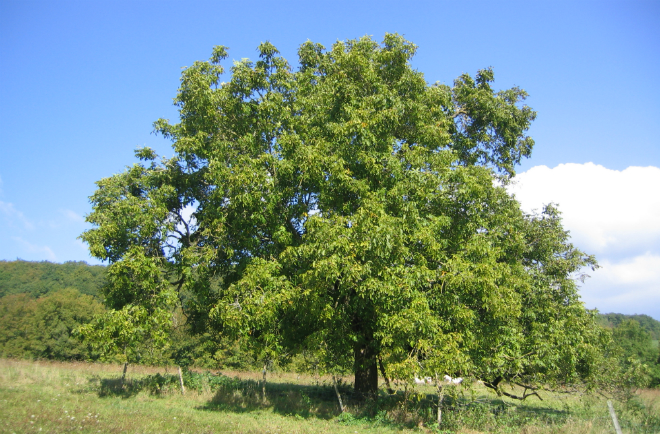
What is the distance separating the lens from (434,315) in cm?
1058

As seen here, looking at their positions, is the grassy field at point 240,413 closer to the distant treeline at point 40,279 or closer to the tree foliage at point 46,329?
the tree foliage at point 46,329

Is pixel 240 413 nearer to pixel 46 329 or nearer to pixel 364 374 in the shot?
pixel 364 374

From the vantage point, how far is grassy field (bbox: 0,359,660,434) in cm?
925

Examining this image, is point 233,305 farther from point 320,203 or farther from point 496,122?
point 496,122

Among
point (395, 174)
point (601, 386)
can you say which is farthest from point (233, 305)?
point (601, 386)

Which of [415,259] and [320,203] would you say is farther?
[320,203]

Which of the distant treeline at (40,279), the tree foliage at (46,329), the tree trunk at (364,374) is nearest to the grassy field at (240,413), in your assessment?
the tree trunk at (364,374)

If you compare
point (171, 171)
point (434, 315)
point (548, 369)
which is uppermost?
point (171, 171)

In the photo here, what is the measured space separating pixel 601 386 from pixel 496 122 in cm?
1027

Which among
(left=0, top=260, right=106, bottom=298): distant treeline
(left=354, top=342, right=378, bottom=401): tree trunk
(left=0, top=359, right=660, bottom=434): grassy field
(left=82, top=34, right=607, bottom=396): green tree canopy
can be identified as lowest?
(left=0, top=359, right=660, bottom=434): grassy field

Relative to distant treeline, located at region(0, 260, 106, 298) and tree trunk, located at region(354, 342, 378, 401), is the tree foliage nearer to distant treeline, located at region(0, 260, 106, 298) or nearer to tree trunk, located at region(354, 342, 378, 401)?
distant treeline, located at region(0, 260, 106, 298)

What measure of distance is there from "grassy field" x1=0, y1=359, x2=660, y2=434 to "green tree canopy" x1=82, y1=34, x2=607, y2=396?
4.12 feet

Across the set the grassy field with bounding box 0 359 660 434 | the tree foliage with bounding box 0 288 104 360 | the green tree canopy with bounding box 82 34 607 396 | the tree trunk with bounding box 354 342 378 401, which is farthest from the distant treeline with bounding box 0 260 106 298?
the tree trunk with bounding box 354 342 378 401

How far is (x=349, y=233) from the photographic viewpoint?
9.98m
